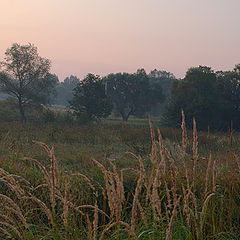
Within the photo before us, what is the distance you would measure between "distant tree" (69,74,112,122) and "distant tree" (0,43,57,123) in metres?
3.80

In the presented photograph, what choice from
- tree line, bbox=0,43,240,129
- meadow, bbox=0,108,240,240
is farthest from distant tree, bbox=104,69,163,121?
meadow, bbox=0,108,240,240

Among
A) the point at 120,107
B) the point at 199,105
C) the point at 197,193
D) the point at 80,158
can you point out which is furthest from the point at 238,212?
the point at 120,107

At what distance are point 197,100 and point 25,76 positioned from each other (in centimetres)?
2026

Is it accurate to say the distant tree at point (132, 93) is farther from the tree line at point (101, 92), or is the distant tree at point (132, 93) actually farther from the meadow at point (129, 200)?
the meadow at point (129, 200)

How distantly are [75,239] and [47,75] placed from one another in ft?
126

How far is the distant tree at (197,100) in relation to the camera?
38.1 meters

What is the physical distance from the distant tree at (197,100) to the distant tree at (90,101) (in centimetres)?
780

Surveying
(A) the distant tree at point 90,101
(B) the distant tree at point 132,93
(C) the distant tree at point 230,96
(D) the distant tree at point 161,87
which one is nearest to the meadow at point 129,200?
(A) the distant tree at point 90,101

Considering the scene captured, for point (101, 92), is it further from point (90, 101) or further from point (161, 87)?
point (161, 87)

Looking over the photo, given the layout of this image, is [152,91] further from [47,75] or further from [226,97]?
[47,75]

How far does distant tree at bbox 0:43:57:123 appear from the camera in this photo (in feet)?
126

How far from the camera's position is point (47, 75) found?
3975 cm

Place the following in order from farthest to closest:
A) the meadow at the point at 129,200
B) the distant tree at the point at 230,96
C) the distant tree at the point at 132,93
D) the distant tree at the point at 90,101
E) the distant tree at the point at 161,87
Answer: the distant tree at the point at 161,87 < the distant tree at the point at 132,93 < the distant tree at the point at 230,96 < the distant tree at the point at 90,101 < the meadow at the point at 129,200

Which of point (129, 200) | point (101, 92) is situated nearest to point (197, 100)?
point (101, 92)
